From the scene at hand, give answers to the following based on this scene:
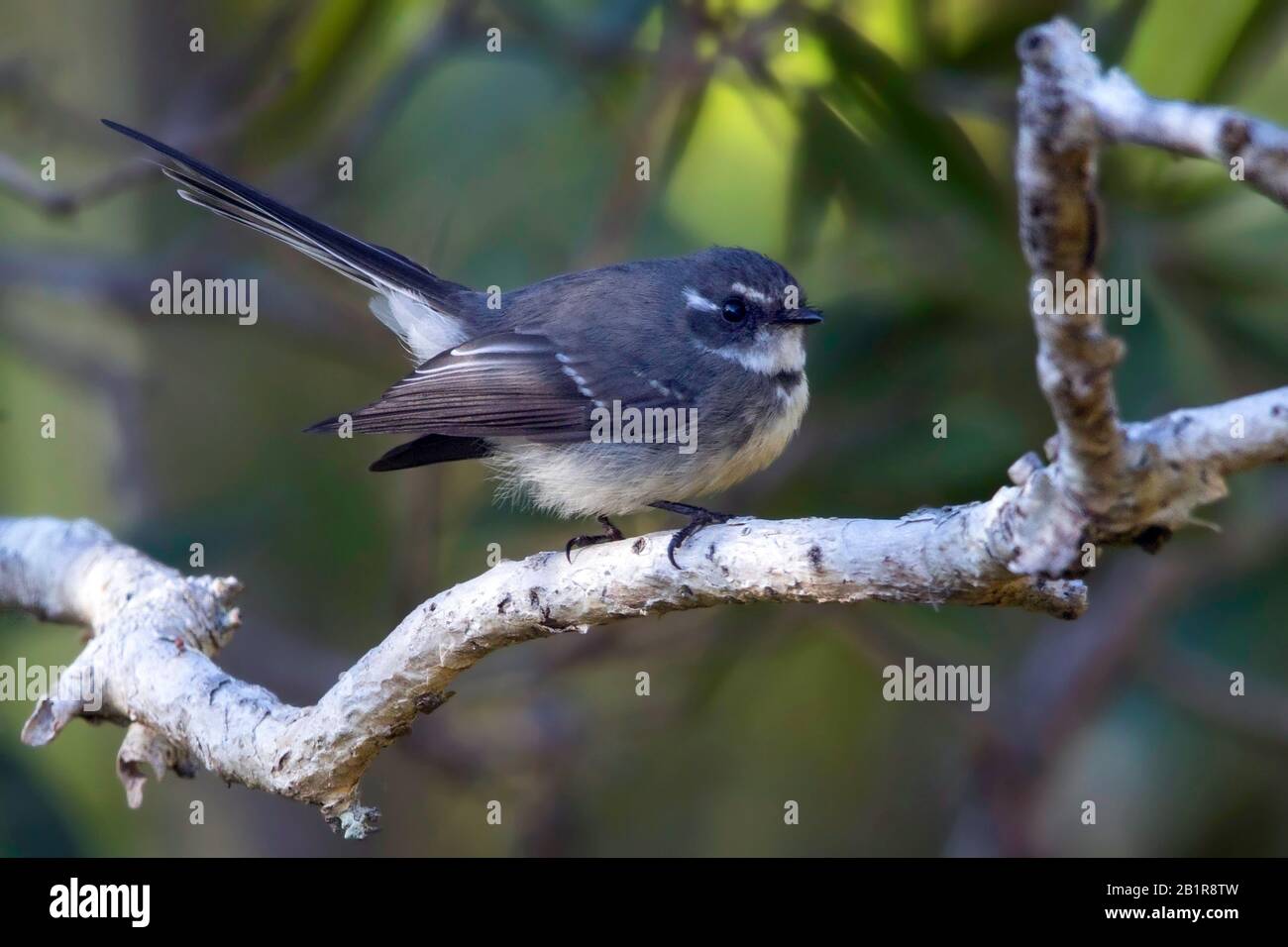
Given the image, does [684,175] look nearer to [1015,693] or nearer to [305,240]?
[305,240]

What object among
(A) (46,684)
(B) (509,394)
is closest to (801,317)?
(B) (509,394)

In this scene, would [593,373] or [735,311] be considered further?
[735,311]

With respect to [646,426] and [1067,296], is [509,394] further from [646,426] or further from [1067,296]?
[1067,296]

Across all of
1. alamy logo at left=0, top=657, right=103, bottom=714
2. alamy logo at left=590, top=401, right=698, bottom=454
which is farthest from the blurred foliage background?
alamy logo at left=590, top=401, right=698, bottom=454

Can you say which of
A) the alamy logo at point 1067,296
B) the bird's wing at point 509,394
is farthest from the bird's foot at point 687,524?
the alamy logo at point 1067,296

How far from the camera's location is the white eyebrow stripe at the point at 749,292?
433 centimetres

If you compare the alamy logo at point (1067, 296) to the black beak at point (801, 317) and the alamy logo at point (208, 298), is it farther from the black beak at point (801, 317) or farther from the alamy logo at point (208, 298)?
the alamy logo at point (208, 298)

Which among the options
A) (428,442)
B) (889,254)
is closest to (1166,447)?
→ (428,442)

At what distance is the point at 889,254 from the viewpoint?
5.17 m

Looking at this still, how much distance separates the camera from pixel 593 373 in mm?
4168

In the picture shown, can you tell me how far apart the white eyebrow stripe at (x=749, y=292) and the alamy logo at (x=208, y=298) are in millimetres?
2164

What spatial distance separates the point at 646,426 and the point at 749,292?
641mm

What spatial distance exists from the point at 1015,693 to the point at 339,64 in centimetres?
391

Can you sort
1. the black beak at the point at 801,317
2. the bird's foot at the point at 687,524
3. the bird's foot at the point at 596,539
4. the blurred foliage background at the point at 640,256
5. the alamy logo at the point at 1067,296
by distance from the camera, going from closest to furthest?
the alamy logo at the point at 1067,296 < the bird's foot at the point at 687,524 < the bird's foot at the point at 596,539 < the black beak at the point at 801,317 < the blurred foliage background at the point at 640,256
